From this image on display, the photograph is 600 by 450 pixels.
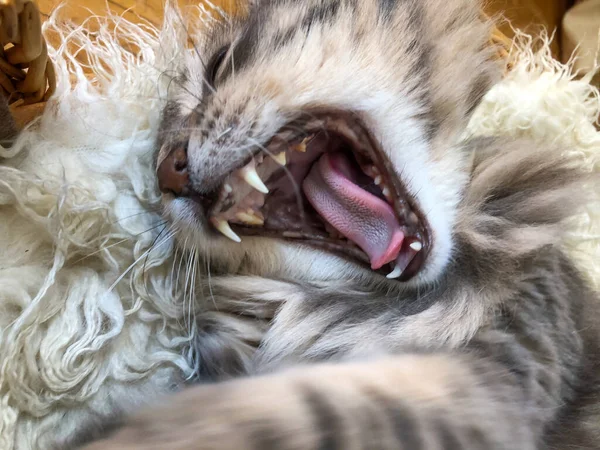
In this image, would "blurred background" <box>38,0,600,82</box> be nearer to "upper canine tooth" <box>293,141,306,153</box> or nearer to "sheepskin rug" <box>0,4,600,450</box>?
"sheepskin rug" <box>0,4,600,450</box>

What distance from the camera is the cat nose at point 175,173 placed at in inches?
36.9

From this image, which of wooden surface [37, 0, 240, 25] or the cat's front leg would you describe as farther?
wooden surface [37, 0, 240, 25]

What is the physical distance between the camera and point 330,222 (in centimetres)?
97

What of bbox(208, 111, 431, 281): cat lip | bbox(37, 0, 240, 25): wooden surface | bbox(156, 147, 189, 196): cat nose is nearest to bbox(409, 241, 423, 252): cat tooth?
bbox(208, 111, 431, 281): cat lip

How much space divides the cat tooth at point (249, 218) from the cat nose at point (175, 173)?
9 cm

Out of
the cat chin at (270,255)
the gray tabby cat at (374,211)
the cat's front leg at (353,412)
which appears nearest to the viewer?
the cat's front leg at (353,412)

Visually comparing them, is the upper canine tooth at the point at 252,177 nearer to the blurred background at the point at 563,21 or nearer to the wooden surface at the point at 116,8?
the wooden surface at the point at 116,8

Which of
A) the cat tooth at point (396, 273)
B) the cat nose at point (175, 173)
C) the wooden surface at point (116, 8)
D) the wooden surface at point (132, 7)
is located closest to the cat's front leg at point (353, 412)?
the cat tooth at point (396, 273)

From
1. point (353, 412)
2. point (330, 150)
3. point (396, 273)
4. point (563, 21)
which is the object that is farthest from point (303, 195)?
point (563, 21)

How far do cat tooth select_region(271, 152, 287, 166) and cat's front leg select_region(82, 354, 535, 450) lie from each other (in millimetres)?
331

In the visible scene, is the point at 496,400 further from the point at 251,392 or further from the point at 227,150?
the point at 227,150

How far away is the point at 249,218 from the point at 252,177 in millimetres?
93

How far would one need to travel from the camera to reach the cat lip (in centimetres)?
92

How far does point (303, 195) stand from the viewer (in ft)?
3.28
